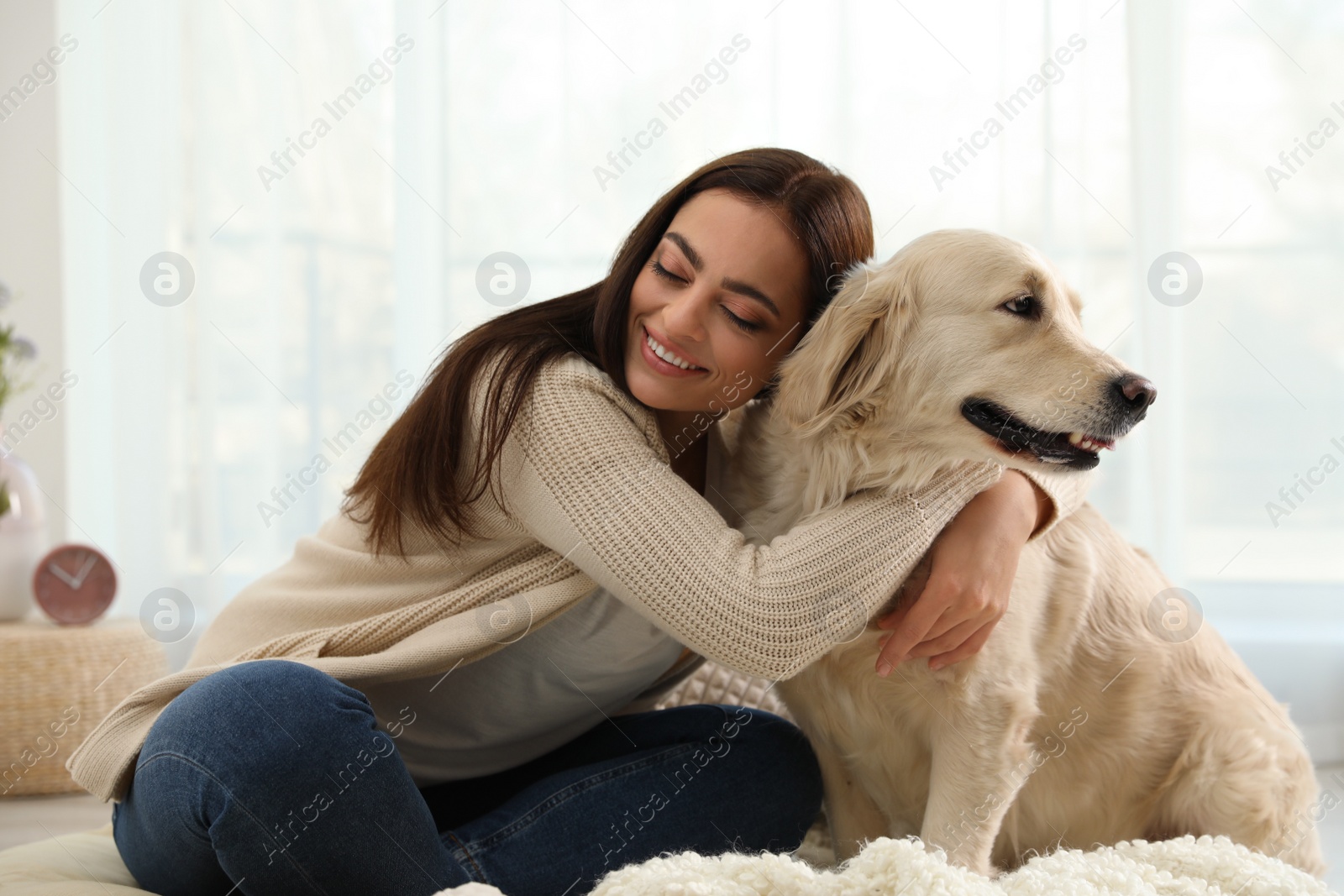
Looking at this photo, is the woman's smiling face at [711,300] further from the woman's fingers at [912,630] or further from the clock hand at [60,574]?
the clock hand at [60,574]

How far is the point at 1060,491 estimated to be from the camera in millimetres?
1521

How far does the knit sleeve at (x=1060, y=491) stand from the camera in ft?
4.88

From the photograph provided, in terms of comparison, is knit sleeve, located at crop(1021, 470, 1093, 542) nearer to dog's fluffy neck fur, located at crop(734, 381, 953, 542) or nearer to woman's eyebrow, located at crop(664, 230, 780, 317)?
dog's fluffy neck fur, located at crop(734, 381, 953, 542)

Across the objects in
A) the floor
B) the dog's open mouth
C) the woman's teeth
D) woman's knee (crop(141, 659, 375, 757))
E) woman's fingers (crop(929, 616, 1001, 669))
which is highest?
the woman's teeth

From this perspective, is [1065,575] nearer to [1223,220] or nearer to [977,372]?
[977,372]

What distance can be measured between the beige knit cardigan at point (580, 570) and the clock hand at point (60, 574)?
4.61 feet

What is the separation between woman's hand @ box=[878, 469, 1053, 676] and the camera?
1369 millimetres

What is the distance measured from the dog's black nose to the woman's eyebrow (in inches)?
18.8

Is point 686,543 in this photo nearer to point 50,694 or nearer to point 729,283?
point 729,283

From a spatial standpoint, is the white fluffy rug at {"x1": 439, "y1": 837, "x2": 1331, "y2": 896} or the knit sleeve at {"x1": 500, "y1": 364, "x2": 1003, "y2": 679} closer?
the white fluffy rug at {"x1": 439, "y1": 837, "x2": 1331, "y2": 896}

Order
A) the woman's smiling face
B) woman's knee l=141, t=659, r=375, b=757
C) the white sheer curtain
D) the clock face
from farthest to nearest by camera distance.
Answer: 1. the white sheer curtain
2. the clock face
3. the woman's smiling face
4. woman's knee l=141, t=659, r=375, b=757

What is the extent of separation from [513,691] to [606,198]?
76.6 inches

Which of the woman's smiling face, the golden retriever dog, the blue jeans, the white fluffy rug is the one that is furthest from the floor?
the woman's smiling face

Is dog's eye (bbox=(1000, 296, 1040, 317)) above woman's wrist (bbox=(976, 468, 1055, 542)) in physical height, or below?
above
